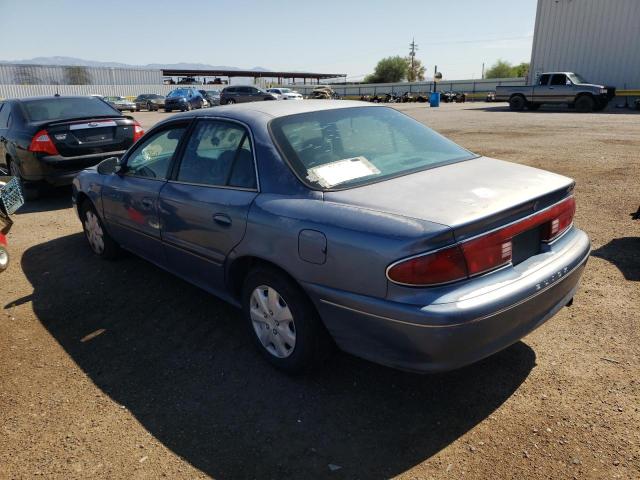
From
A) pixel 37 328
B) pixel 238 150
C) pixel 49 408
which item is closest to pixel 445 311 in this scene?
pixel 238 150

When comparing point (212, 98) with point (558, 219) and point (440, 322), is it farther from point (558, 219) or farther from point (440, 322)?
point (440, 322)

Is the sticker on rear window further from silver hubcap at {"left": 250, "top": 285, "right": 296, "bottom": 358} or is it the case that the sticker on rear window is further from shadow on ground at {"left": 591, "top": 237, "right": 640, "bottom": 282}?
shadow on ground at {"left": 591, "top": 237, "right": 640, "bottom": 282}

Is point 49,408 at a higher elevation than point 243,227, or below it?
below

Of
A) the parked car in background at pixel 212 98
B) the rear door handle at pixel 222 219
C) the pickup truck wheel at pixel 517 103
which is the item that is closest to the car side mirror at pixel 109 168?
the rear door handle at pixel 222 219

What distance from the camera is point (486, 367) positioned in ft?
10.0

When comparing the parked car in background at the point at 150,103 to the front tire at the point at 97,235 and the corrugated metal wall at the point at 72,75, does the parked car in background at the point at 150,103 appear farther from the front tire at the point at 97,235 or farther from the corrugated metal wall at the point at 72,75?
the front tire at the point at 97,235

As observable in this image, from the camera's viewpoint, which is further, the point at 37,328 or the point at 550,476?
the point at 37,328

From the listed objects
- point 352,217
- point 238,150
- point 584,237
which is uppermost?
point 238,150

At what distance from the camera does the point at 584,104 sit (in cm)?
2350

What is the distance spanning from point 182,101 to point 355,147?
115 feet

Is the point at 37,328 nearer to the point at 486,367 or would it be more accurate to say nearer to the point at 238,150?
the point at 238,150

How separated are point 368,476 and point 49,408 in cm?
191

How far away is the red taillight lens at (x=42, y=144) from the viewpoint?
24.0 ft

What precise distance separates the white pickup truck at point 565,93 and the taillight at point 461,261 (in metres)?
24.6
